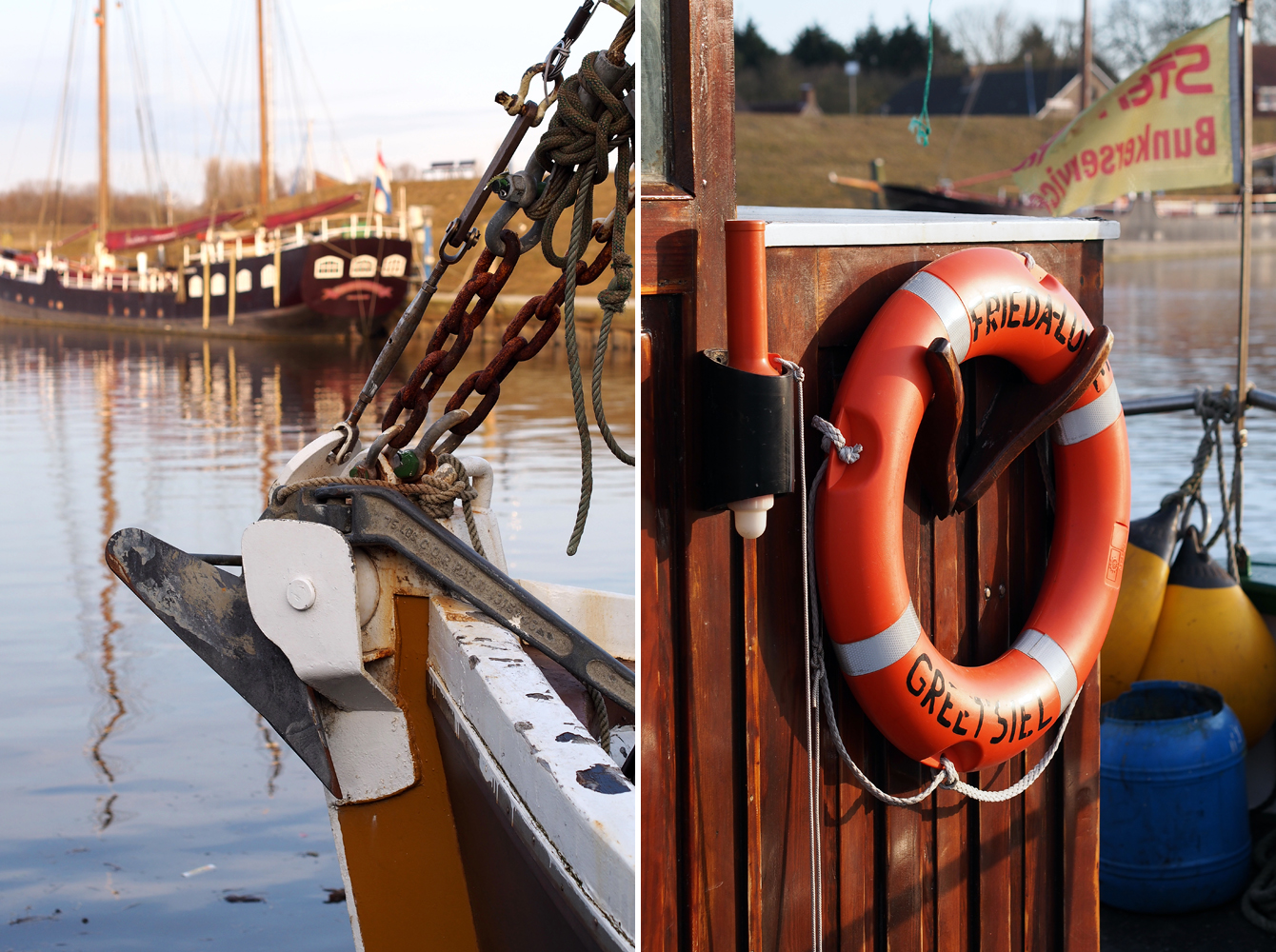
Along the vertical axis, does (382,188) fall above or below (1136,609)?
above

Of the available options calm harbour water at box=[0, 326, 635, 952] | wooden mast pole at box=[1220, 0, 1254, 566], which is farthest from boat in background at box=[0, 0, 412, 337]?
wooden mast pole at box=[1220, 0, 1254, 566]

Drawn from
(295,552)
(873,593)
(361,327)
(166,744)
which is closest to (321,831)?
(166,744)

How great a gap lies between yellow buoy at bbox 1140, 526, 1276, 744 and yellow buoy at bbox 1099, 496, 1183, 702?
4cm

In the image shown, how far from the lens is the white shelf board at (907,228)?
159 centimetres

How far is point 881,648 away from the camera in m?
1.61

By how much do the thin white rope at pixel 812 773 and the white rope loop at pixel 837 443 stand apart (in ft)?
0.09

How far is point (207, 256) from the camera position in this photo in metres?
24.9

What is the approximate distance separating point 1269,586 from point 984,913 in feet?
6.75

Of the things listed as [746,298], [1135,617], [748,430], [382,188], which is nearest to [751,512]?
[748,430]

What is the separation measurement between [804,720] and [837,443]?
1.28 ft

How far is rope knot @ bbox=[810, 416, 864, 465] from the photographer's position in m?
1.57

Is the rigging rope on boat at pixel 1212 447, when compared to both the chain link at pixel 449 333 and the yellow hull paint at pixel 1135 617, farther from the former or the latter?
the chain link at pixel 449 333

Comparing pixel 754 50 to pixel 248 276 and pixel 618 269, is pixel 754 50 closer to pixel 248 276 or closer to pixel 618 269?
pixel 248 276

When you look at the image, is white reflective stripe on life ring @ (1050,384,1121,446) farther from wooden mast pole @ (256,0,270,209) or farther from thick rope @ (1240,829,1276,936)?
wooden mast pole @ (256,0,270,209)
